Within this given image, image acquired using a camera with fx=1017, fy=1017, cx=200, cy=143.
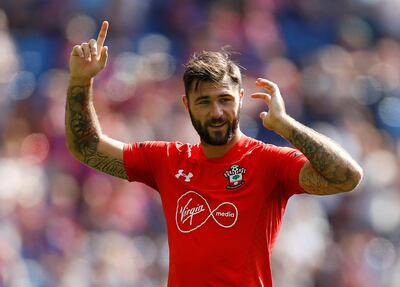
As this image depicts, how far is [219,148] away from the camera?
4730 millimetres

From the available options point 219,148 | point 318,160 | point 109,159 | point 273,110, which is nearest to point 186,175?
point 219,148

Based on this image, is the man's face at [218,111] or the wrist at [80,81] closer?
the man's face at [218,111]

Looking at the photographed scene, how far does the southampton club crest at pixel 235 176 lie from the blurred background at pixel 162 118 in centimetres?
413

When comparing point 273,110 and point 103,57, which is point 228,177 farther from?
point 103,57

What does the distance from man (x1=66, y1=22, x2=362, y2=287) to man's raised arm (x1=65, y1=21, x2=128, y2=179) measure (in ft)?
0.47

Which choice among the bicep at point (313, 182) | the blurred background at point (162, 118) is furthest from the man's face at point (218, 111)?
the blurred background at point (162, 118)

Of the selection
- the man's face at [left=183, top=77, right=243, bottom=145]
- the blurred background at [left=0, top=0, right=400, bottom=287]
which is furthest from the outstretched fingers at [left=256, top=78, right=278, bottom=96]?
the blurred background at [left=0, top=0, right=400, bottom=287]

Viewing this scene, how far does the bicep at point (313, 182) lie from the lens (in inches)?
171

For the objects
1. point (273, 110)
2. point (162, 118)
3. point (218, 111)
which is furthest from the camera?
point (162, 118)

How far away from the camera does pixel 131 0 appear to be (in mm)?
11242

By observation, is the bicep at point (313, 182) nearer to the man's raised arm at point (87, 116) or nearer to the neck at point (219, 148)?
the neck at point (219, 148)

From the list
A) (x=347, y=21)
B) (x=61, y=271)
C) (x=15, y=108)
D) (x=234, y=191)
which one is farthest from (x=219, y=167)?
(x=347, y=21)

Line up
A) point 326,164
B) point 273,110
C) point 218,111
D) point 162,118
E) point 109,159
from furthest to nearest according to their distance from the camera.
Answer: point 162,118
point 109,159
point 218,111
point 273,110
point 326,164

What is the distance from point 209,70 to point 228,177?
1.63 feet
